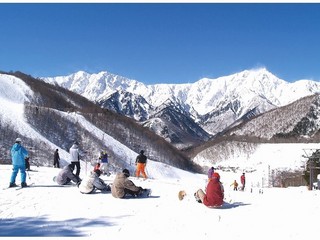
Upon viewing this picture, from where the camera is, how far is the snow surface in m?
11.0

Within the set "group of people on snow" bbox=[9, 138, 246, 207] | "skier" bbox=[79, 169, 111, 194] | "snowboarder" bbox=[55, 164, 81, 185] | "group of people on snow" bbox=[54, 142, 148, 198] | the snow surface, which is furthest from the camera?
"snowboarder" bbox=[55, 164, 81, 185]

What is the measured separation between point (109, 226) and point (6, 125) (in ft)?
255

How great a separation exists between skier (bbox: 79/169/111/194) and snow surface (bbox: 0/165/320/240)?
13.4 inches

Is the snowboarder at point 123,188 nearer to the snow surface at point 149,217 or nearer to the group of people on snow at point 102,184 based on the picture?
the group of people on snow at point 102,184

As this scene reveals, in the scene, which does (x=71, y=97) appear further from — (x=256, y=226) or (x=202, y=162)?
(x=256, y=226)

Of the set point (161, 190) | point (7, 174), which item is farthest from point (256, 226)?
point (7, 174)

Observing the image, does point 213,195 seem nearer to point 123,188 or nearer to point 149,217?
point 149,217

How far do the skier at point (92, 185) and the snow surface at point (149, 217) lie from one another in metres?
0.34

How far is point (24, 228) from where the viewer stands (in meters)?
11.7

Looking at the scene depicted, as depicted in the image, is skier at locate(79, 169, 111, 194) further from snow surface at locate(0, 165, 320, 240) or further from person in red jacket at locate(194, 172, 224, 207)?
person in red jacket at locate(194, 172, 224, 207)

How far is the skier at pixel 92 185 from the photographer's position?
1733 centimetres

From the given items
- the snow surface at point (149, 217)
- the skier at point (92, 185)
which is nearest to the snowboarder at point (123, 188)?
the snow surface at point (149, 217)

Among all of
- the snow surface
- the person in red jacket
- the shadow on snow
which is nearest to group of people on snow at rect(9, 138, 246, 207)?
the person in red jacket

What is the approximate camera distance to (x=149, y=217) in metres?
13.0
